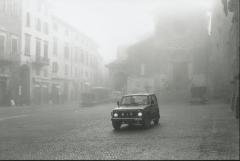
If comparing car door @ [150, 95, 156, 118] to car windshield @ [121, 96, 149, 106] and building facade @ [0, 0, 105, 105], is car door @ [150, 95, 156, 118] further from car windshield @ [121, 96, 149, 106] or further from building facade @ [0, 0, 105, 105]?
building facade @ [0, 0, 105, 105]

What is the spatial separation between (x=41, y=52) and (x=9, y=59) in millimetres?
8314

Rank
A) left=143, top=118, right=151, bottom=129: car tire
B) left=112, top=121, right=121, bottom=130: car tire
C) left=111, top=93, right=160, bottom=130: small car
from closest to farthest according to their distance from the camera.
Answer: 1. left=111, top=93, right=160, bottom=130: small car
2. left=143, top=118, right=151, bottom=129: car tire
3. left=112, top=121, right=121, bottom=130: car tire

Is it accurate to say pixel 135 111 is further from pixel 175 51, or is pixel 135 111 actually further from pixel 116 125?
pixel 175 51

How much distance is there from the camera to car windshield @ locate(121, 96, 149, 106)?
1479 centimetres

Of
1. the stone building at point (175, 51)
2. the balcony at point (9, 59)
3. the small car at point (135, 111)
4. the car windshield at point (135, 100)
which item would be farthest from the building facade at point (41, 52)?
the small car at point (135, 111)

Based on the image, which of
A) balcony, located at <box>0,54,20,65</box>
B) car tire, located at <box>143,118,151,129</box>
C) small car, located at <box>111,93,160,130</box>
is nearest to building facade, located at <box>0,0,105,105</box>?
balcony, located at <box>0,54,20,65</box>

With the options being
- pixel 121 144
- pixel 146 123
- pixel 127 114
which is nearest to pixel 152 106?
pixel 146 123

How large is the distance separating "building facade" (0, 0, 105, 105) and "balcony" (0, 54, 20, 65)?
0.38ft

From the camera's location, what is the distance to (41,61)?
42.8 meters

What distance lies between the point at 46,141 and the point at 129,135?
116 inches

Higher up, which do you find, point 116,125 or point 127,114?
point 127,114

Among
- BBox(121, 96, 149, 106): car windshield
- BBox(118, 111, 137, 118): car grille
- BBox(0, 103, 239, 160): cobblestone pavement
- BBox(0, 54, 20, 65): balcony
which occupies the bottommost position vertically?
BBox(0, 103, 239, 160): cobblestone pavement

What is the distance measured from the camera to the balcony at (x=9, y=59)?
35125 millimetres

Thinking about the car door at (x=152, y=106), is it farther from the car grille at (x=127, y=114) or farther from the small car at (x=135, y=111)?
the car grille at (x=127, y=114)
